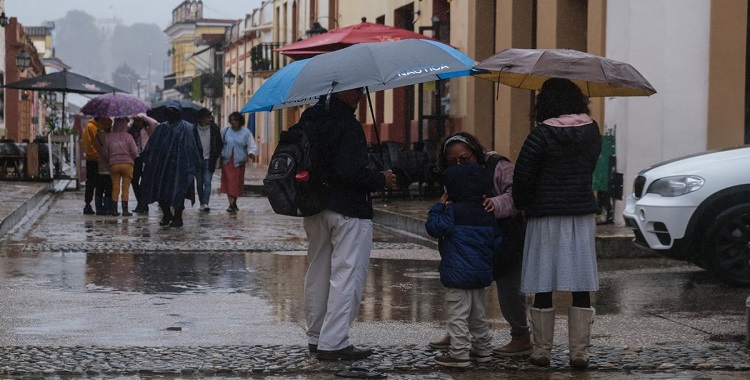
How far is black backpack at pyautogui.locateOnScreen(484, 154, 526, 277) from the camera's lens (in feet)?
24.8

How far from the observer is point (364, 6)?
32.0 m

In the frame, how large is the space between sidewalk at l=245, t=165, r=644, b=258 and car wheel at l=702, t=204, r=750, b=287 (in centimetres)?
231

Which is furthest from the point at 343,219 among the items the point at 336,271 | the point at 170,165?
the point at 170,165

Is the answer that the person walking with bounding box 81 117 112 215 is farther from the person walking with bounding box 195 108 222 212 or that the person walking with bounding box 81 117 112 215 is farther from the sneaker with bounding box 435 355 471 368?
the sneaker with bounding box 435 355 471 368

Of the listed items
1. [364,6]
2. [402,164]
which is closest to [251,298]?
[402,164]

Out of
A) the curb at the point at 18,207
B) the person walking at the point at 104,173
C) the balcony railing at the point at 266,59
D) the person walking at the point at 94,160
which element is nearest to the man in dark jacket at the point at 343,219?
the curb at the point at 18,207

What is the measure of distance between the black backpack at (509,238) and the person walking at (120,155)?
12.0 m

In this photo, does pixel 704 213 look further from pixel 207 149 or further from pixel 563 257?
pixel 207 149

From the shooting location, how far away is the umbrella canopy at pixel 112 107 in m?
19.1

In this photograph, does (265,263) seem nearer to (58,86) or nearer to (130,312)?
(130,312)

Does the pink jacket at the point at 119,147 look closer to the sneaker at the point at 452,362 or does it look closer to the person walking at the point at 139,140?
the person walking at the point at 139,140

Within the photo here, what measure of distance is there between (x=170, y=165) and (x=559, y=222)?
10982 mm

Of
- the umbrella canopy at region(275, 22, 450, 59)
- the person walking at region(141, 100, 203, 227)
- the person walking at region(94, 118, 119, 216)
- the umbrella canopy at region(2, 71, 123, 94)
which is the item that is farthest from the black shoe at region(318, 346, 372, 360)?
the umbrella canopy at region(2, 71, 123, 94)

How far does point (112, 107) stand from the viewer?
63.1 feet
